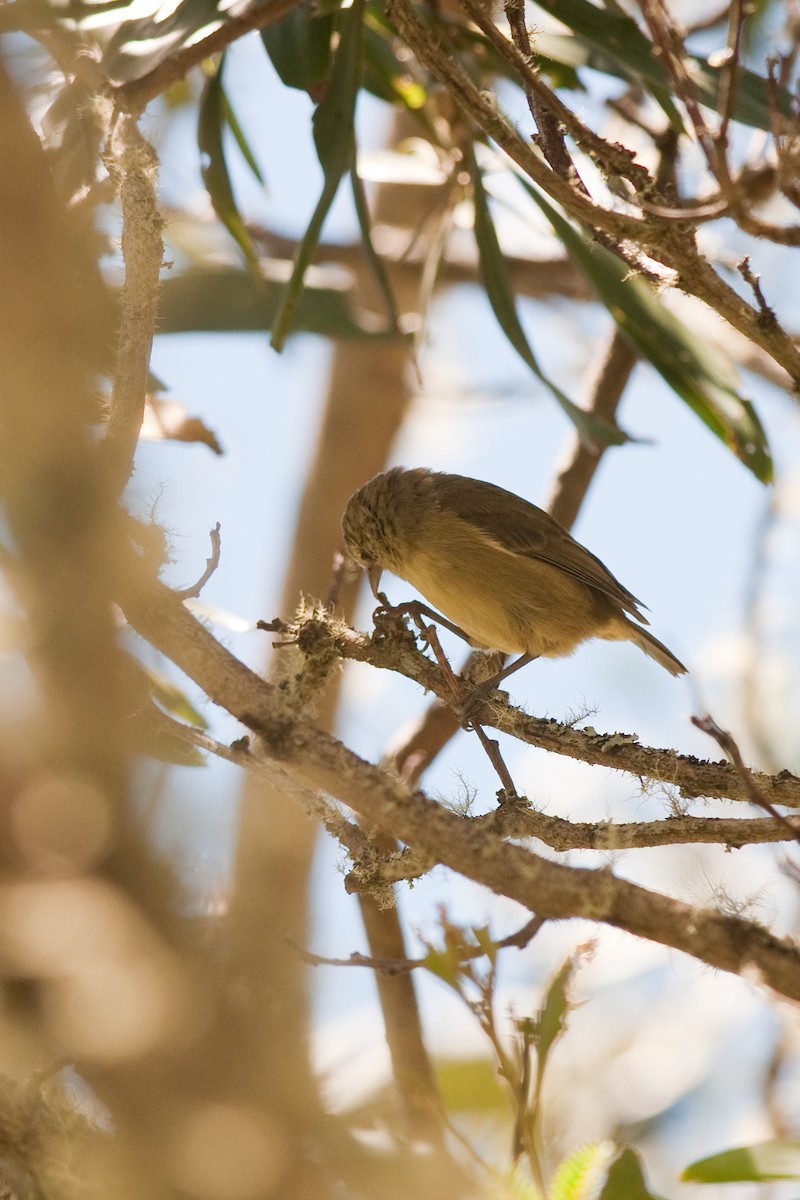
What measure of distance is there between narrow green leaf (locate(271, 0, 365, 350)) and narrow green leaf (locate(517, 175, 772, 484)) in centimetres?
83

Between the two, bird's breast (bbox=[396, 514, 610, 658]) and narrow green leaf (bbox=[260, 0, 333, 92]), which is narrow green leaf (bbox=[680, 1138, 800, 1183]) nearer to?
bird's breast (bbox=[396, 514, 610, 658])

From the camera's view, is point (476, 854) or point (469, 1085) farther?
point (469, 1085)

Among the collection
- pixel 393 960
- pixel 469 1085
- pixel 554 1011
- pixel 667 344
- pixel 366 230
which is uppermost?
pixel 366 230

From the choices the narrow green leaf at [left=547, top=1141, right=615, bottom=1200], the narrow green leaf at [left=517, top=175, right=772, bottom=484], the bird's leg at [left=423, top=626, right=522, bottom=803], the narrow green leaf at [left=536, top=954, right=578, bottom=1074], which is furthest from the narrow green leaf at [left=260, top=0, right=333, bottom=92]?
the narrow green leaf at [left=547, top=1141, right=615, bottom=1200]

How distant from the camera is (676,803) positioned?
2.49 m

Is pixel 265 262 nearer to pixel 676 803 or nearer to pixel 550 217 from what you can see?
pixel 550 217

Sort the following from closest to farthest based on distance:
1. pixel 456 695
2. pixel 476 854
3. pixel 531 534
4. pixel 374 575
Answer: pixel 476 854, pixel 456 695, pixel 531 534, pixel 374 575

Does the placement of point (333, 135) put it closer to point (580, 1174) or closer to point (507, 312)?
point (507, 312)

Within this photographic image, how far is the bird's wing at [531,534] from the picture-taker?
439 centimetres

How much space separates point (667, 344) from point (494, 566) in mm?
1009

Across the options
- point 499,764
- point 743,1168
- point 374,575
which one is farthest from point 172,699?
point 743,1168

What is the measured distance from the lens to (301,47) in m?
4.00

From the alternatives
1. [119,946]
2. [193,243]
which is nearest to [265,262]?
[193,243]

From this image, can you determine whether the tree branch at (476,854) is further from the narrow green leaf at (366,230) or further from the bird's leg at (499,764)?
the narrow green leaf at (366,230)
